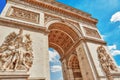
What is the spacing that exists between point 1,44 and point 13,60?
1068mm

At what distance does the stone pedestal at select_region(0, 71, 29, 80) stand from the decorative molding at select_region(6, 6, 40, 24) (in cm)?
372

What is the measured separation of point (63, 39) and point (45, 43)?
435cm

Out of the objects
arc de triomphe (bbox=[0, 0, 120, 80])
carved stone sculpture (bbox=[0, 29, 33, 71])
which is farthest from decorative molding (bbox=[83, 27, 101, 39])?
carved stone sculpture (bbox=[0, 29, 33, 71])

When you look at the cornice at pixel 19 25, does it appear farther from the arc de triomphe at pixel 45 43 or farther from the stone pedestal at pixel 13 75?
the stone pedestal at pixel 13 75

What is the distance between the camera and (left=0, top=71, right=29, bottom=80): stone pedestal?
3.68 metres

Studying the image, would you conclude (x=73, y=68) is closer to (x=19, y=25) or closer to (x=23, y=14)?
(x=19, y=25)

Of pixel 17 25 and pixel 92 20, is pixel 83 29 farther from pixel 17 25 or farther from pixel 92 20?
pixel 17 25

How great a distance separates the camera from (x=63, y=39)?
10.1 meters

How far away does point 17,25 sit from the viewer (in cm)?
580

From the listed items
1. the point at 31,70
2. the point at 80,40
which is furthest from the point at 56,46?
the point at 31,70

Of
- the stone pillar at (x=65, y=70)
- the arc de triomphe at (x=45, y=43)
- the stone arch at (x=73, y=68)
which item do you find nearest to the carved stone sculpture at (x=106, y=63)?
the arc de triomphe at (x=45, y=43)

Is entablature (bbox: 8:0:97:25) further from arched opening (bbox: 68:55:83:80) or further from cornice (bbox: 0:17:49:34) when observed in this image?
arched opening (bbox: 68:55:83:80)

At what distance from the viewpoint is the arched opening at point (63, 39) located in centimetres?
880

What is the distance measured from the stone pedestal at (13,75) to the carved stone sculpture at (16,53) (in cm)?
21
